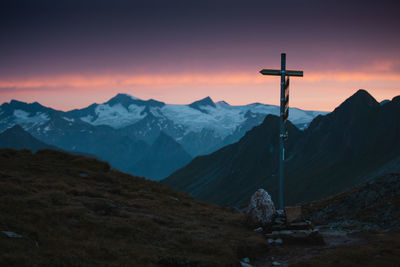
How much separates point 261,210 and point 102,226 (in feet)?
37.6

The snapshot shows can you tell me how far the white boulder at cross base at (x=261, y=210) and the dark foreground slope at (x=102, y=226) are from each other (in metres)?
1.37

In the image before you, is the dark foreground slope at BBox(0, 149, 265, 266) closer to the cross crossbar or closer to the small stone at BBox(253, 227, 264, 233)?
the small stone at BBox(253, 227, 264, 233)

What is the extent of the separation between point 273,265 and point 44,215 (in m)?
12.7

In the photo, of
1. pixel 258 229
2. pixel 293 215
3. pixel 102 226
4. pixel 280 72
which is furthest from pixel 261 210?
pixel 102 226

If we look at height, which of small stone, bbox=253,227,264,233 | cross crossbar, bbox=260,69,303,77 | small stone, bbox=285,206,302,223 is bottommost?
small stone, bbox=253,227,264,233

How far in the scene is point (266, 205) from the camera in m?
26.2

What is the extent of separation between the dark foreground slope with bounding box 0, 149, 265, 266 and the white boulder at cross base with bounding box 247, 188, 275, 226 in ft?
4.49

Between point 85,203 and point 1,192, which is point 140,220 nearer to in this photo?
point 85,203

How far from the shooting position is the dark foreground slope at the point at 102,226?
1642 cm

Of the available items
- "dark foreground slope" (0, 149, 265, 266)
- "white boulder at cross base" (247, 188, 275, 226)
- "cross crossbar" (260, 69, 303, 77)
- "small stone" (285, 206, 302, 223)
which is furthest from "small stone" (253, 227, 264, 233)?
"cross crossbar" (260, 69, 303, 77)

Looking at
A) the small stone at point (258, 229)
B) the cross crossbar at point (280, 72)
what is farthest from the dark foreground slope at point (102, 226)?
the cross crossbar at point (280, 72)

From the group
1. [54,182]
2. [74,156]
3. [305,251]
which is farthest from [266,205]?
[74,156]

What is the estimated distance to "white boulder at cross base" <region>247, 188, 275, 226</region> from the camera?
26141mm

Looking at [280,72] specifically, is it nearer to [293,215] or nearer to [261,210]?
[261,210]
